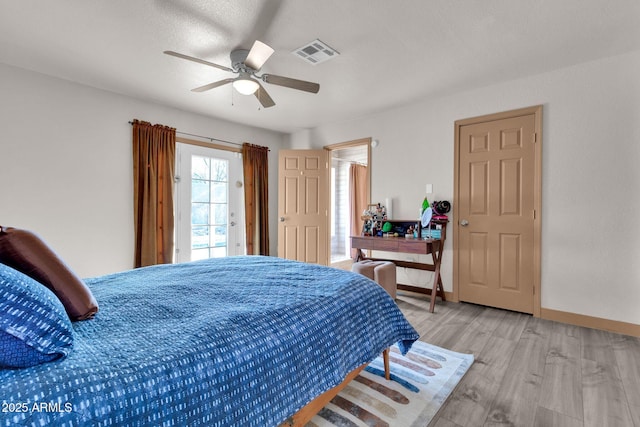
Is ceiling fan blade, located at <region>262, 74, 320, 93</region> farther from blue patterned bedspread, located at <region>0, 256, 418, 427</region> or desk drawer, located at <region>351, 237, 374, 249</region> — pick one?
desk drawer, located at <region>351, 237, 374, 249</region>

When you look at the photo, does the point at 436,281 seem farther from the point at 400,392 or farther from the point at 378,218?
the point at 400,392

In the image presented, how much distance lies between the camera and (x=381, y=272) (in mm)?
3314

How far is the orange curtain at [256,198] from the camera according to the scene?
15.2 ft

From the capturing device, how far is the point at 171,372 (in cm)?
82

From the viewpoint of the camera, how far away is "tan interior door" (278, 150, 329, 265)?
15.3 feet

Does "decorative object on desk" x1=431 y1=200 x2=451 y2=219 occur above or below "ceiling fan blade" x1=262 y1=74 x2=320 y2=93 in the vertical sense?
below

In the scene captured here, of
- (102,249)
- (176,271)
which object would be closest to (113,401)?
(176,271)

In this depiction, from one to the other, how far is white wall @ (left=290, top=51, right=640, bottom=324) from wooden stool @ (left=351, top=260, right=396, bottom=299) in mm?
1471

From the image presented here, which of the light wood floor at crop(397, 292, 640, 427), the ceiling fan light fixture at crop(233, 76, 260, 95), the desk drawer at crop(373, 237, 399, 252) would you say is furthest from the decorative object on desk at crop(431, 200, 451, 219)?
the ceiling fan light fixture at crop(233, 76, 260, 95)

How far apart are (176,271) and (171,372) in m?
1.18

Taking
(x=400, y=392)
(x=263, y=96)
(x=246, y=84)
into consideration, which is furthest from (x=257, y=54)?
(x=400, y=392)

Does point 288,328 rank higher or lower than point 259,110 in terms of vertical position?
lower

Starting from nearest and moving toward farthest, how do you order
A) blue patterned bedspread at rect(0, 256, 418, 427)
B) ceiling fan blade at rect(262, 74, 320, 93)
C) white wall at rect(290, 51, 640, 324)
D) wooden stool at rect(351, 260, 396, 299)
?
blue patterned bedspread at rect(0, 256, 418, 427) < ceiling fan blade at rect(262, 74, 320, 93) < white wall at rect(290, 51, 640, 324) < wooden stool at rect(351, 260, 396, 299)

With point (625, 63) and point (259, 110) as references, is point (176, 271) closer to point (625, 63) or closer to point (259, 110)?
point (259, 110)
